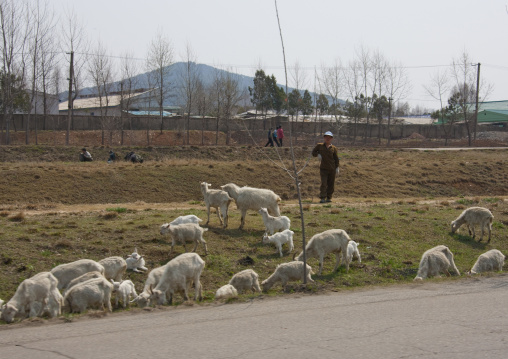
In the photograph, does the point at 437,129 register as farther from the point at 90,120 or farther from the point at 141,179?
the point at 141,179

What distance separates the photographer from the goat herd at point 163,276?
9.16 meters

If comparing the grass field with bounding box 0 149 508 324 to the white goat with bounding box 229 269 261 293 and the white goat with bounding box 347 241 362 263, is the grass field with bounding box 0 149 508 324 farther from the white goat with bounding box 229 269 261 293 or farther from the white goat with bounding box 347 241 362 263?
the white goat with bounding box 229 269 261 293

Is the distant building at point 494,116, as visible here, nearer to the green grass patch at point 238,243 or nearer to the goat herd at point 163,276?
the green grass patch at point 238,243

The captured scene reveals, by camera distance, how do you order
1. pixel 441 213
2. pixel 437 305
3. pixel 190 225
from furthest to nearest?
pixel 441 213 < pixel 190 225 < pixel 437 305

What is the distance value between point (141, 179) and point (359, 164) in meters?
14.8

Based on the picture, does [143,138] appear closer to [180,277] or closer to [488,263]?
[488,263]

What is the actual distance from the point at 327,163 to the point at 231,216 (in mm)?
5468

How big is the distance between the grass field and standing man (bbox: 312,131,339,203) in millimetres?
1241

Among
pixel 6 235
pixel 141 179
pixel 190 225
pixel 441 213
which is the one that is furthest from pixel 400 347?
pixel 141 179

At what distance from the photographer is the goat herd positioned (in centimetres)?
916

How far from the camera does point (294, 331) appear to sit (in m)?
7.45

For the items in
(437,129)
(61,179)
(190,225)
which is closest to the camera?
(190,225)

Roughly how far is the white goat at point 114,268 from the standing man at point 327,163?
1157cm

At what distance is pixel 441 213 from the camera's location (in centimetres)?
1972
